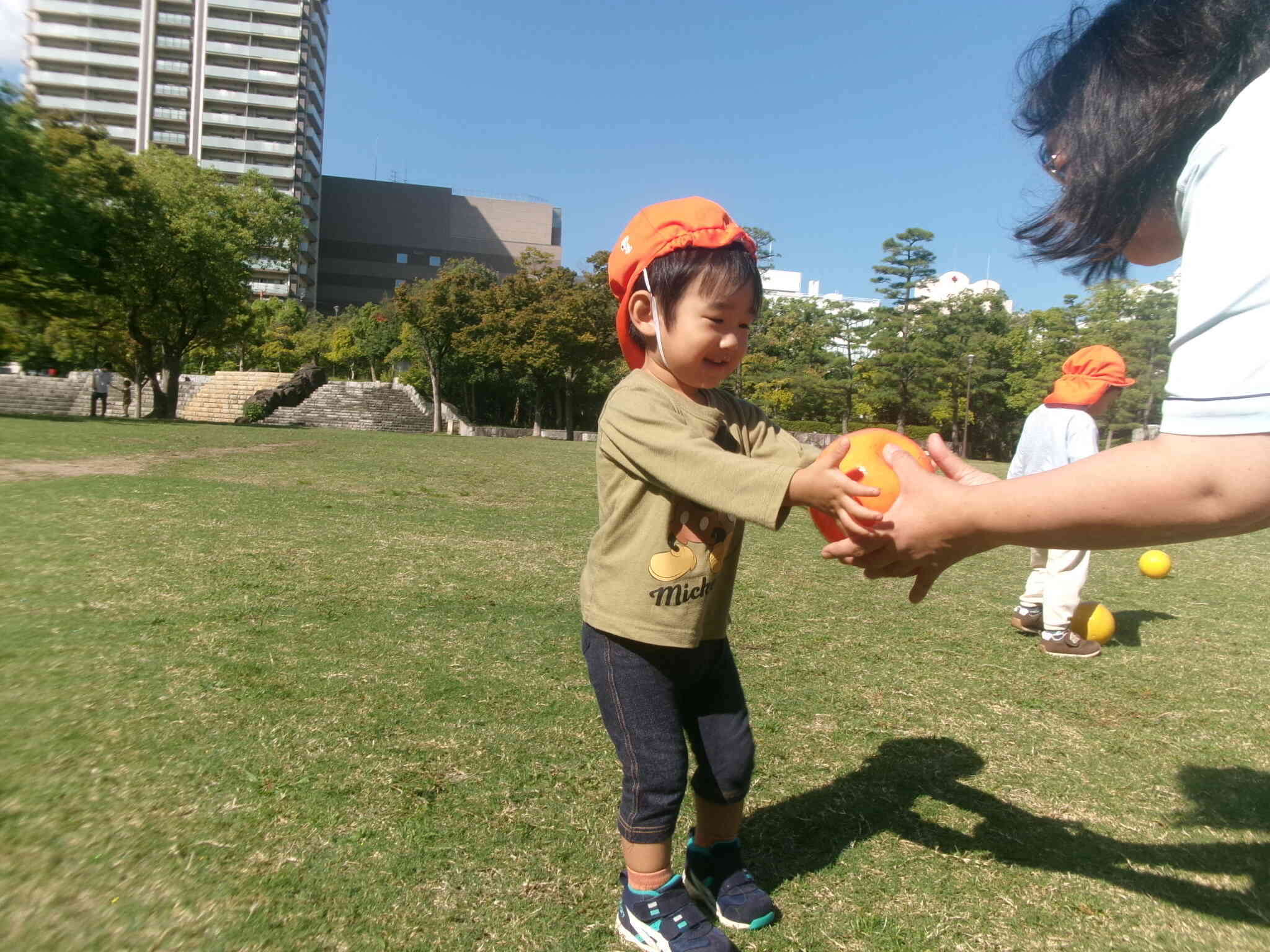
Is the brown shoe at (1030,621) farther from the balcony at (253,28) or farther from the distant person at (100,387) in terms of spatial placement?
the balcony at (253,28)

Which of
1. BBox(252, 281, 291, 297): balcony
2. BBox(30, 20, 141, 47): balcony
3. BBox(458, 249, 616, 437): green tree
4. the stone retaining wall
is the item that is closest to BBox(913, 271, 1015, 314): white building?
BBox(458, 249, 616, 437): green tree

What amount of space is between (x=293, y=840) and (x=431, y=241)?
325 feet

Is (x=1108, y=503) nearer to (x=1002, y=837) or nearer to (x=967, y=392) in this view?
(x=1002, y=837)

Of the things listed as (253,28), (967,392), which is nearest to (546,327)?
(967,392)

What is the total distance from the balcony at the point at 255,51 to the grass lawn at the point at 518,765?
83.5 m

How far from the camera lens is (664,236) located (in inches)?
90.6

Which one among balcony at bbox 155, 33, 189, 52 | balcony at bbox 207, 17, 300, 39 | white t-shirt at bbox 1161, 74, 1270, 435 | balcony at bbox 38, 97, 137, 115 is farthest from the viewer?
balcony at bbox 207, 17, 300, 39

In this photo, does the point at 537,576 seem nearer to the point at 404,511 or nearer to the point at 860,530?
the point at 404,511

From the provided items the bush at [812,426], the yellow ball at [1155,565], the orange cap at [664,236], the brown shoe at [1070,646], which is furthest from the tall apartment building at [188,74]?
the orange cap at [664,236]

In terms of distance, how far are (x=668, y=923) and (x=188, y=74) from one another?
3554 inches

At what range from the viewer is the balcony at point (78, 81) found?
74500 mm

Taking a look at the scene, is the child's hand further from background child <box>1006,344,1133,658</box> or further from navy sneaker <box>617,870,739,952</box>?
background child <box>1006,344,1133,658</box>

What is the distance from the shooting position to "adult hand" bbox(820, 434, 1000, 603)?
1708 mm

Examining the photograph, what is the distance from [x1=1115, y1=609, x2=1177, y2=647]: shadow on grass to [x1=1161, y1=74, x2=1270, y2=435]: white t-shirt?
4.89 meters
